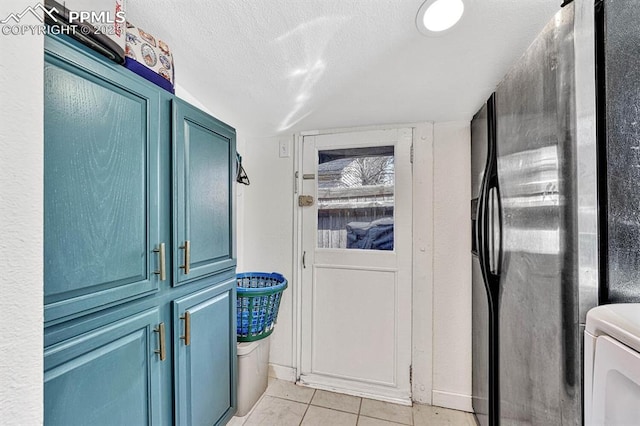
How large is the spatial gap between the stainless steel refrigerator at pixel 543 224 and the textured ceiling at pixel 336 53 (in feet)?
0.58

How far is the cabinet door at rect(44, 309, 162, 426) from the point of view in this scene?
2.33 ft

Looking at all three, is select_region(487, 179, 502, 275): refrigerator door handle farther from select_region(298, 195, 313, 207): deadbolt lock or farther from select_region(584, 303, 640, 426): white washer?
select_region(298, 195, 313, 207): deadbolt lock

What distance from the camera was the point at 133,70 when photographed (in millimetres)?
933

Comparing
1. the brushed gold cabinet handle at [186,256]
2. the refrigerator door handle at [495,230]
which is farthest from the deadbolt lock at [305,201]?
the refrigerator door handle at [495,230]

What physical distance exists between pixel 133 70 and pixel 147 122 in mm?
174

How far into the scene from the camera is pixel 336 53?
1224 millimetres

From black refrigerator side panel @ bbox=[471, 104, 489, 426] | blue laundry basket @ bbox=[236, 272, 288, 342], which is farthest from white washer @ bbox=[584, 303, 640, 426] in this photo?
blue laundry basket @ bbox=[236, 272, 288, 342]

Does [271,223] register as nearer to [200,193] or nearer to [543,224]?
[200,193]
